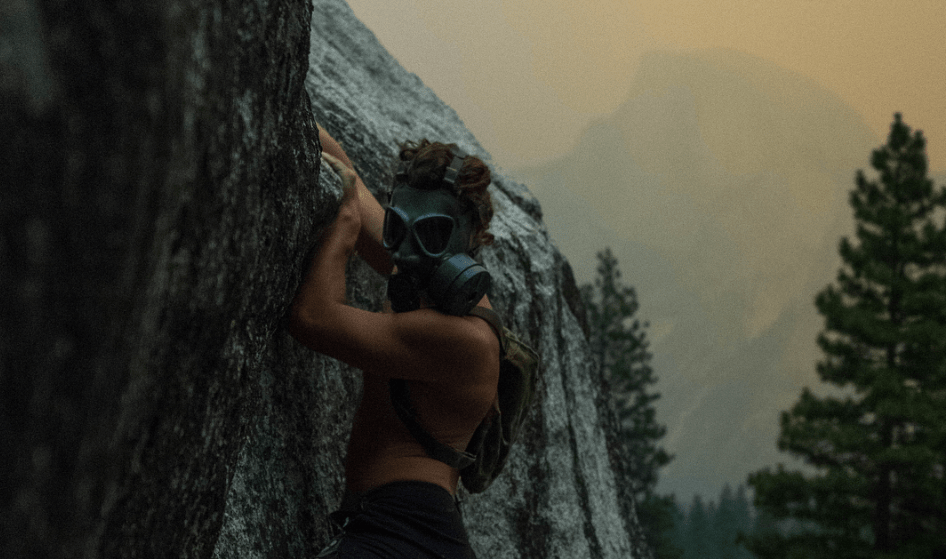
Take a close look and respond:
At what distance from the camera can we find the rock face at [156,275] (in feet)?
5.61

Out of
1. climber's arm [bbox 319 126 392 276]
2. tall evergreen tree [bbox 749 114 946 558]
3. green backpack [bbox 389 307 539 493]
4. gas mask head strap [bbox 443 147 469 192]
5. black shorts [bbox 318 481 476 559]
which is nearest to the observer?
black shorts [bbox 318 481 476 559]

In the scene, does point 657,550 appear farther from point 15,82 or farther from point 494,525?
point 15,82

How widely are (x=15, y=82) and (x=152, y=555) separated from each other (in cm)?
160

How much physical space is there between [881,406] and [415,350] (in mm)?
16278

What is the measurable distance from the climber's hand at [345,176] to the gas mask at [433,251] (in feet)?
1.59

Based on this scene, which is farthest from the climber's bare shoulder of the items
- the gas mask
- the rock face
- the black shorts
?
the black shorts

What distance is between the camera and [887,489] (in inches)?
674

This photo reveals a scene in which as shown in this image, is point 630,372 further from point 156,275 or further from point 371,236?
point 156,275

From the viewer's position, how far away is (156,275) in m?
2.07

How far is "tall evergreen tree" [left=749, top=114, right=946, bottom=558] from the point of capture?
53.4ft

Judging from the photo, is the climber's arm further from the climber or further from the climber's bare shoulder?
the climber's bare shoulder

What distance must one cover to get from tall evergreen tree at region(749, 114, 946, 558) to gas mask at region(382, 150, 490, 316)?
1604 centimetres

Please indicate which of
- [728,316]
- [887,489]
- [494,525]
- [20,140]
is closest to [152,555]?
[20,140]

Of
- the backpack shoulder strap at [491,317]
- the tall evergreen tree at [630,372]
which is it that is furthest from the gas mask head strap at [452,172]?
the tall evergreen tree at [630,372]
